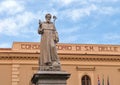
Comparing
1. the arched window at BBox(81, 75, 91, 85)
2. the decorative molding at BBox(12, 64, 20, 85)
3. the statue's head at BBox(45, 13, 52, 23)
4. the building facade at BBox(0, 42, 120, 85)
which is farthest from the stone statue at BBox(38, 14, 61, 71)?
the arched window at BBox(81, 75, 91, 85)

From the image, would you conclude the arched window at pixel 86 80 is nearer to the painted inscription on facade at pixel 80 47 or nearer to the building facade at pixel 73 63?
the building facade at pixel 73 63

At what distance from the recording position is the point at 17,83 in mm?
30766

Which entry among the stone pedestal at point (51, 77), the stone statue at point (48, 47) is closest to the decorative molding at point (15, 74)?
the stone statue at point (48, 47)

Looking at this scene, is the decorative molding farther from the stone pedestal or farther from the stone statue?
the stone pedestal

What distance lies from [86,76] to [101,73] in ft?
3.91

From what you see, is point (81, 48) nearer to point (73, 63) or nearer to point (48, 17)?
point (73, 63)

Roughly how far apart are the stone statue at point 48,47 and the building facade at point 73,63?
50.6 feet

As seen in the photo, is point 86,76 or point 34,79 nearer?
point 34,79

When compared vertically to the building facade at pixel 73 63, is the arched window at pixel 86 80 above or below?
below

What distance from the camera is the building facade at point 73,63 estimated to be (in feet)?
101

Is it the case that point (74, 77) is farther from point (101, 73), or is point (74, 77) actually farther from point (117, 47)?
point (117, 47)

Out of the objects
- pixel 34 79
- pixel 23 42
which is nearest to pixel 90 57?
pixel 23 42

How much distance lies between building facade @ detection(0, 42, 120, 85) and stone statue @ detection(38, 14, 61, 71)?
15.4 m

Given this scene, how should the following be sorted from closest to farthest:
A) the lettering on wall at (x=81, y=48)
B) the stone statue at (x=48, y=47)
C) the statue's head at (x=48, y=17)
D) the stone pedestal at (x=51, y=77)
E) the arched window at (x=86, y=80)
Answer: the stone pedestal at (x=51, y=77)
the stone statue at (x=48, y=47)
the statue's head at (x=48, y=17)
the lettering on wall at (x=81, y=48)
the arched window at (x=86, y=80)
